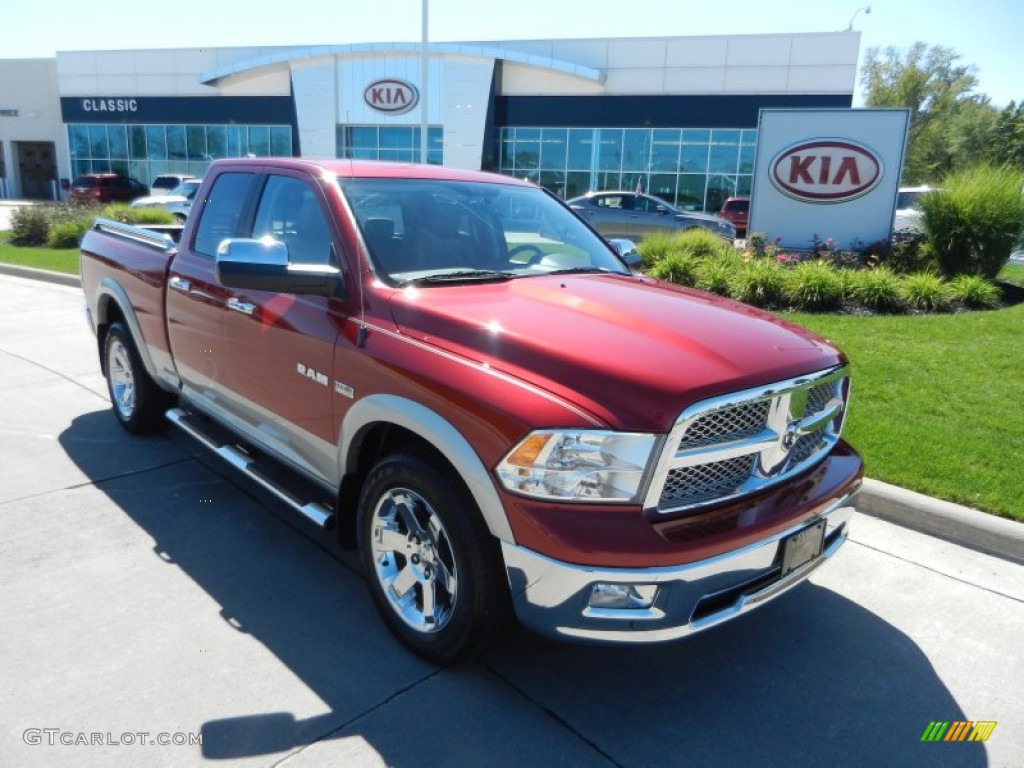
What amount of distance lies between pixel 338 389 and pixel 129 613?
4.44ft

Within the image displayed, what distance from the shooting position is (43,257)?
1577cm

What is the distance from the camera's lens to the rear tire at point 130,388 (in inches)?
207

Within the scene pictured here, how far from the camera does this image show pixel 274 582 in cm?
363

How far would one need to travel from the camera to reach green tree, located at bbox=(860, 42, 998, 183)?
154 feet

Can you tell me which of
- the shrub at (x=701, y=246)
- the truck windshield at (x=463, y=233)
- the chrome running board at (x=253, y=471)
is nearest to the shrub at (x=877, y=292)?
the shrub at (x=701, y=246)

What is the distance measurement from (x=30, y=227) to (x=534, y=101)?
21.5 metres

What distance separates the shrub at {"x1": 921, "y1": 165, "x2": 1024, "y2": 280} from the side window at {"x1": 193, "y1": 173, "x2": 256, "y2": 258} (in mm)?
11051

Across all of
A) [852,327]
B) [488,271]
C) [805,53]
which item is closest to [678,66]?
[805,53]

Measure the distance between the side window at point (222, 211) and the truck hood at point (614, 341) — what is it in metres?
1.64

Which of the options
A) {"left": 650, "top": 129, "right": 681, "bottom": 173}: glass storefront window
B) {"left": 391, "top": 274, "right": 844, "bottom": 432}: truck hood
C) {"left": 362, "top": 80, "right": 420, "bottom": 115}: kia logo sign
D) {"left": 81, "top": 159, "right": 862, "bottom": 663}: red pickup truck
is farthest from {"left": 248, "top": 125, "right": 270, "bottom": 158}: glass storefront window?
{"left": 391, "top": 274, "right": 844, "bottom": 432}: truck hood

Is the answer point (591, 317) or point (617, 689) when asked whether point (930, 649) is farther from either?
point (591, 317)

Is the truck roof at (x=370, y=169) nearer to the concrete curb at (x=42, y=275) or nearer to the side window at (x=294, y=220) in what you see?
the side window at (x=294, y=220)

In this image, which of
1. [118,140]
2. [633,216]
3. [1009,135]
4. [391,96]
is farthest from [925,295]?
[118,140]

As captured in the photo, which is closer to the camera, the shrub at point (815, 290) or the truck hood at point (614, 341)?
the truck hood at point (614, 341)
